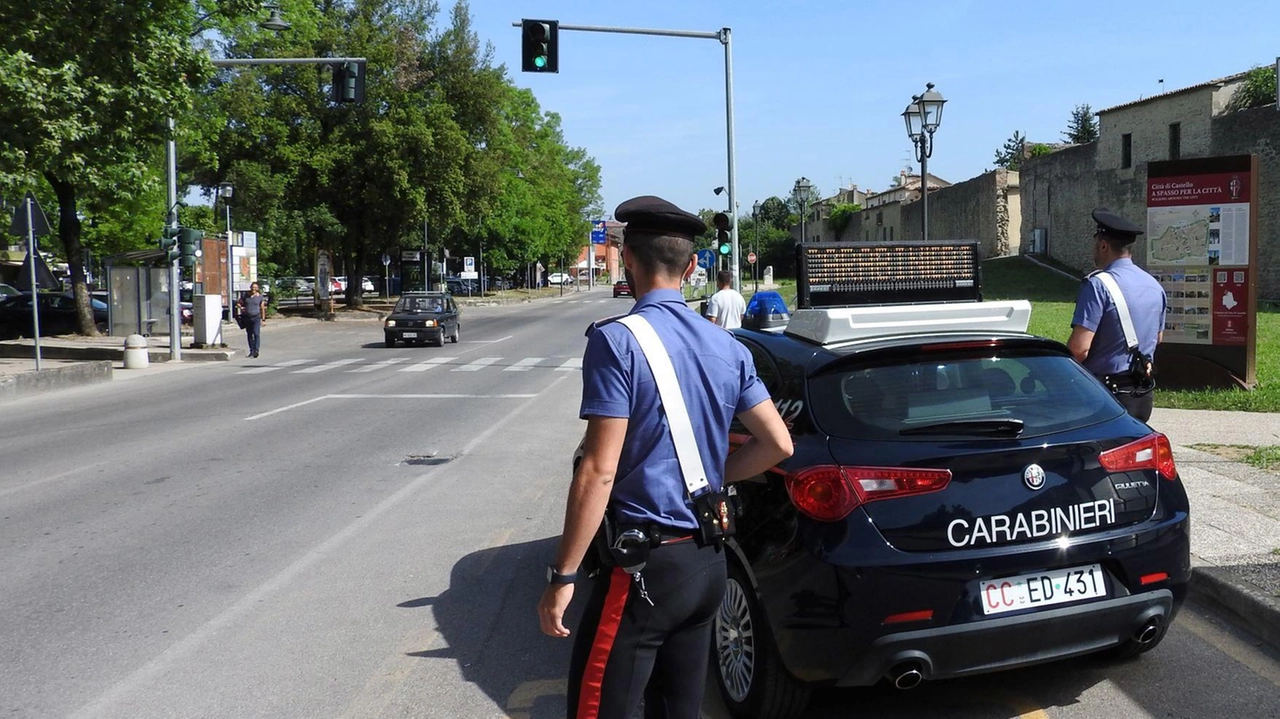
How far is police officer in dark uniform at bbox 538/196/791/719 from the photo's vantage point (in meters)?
2.70

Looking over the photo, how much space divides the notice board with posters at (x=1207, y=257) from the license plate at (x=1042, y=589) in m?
10.3

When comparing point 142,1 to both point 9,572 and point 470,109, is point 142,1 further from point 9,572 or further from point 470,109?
point 470,109

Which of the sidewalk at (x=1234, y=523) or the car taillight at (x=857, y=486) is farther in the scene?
the sidewalk at (x=1234, y=523)

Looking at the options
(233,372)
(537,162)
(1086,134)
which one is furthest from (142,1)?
(1086,134)

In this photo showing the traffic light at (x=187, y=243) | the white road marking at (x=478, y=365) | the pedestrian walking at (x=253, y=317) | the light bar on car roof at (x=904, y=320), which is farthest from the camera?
the pedestrian walking at (x=253, y=317)

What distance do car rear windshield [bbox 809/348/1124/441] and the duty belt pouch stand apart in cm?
123

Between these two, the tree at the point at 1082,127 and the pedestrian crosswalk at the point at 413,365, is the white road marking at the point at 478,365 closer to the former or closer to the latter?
the pedestrian crosswalk at the point at 413,365

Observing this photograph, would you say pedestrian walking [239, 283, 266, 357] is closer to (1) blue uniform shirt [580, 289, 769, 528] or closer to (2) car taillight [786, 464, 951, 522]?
(2) car taillight [786, 464, 951, 522]

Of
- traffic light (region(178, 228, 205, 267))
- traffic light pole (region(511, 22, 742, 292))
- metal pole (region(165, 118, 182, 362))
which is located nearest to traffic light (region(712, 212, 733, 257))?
traffic light pole (region(511, 22, 742, 292))

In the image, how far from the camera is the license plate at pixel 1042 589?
3.72 metres

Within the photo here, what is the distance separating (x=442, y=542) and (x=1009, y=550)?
4.17 m

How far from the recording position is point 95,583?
6051 millimetres

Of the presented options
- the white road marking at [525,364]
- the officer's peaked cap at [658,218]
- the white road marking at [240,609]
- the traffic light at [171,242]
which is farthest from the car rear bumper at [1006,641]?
the traffic light at [171,242]

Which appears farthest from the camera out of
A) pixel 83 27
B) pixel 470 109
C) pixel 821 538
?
pixel 470 109
